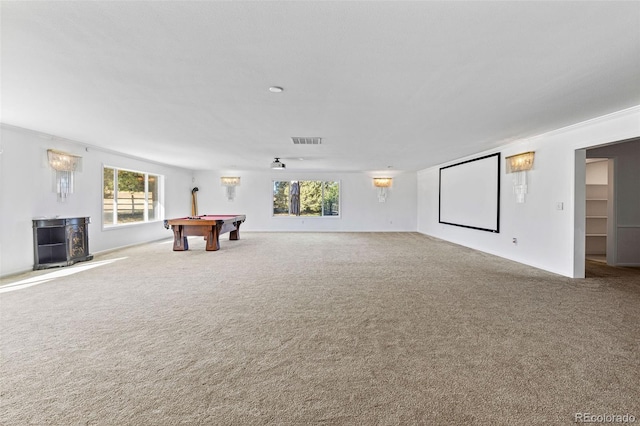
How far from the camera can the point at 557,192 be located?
4.91 m

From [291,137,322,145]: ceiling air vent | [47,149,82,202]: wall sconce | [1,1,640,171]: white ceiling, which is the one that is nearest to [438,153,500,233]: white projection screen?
[1,1,640,171]: white ceiling

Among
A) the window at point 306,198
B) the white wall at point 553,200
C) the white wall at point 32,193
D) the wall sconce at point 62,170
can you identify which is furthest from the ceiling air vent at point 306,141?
the window at point 306,198

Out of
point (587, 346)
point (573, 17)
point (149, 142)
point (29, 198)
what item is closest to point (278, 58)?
point (573, 17)

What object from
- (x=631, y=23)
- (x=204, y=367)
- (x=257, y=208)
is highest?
(x=631, y=23)

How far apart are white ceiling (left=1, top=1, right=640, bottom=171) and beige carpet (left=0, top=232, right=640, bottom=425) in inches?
89.4

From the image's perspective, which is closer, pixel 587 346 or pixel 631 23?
pixel 631 23

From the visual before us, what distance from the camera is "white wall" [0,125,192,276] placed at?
466cm

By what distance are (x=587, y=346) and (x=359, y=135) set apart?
13.2 feet

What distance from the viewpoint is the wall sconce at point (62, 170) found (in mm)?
5410

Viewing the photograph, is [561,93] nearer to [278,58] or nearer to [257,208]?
[278,58]

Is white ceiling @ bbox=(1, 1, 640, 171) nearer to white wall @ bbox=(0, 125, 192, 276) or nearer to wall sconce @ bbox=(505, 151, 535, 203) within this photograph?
white wall @ bbox=(0, 125, 192, 276)

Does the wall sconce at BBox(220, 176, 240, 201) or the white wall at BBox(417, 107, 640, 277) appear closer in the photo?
the white wall at BBox(417, 107, 640, 277)

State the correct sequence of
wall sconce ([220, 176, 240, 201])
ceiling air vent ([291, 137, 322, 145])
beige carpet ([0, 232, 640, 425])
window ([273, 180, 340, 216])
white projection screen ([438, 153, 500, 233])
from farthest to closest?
window ([273, 180, 340, 216])
wall sconce ([220, 176, 240, 201])
white projection screen ([438, 153, 500, 233])
ceiling air vent ([291, 137, 322, 145])
beige carpet ([0, 232, 640, 425])

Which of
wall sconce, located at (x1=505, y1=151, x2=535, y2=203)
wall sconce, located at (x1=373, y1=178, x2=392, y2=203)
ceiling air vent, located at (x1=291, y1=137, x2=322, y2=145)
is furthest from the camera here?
wall sconce, located at (x1=373, y1=178, x2=392, y2=203)
